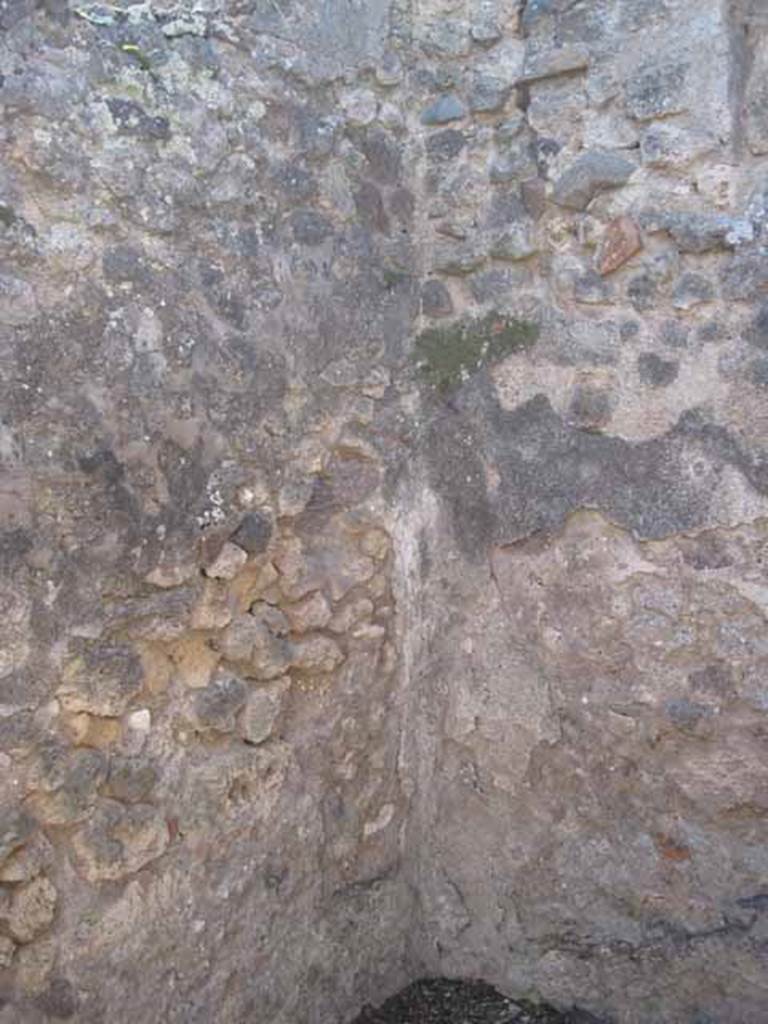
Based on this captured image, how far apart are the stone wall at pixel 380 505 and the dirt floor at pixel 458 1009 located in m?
0.04

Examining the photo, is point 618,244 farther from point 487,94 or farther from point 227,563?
point 227,563

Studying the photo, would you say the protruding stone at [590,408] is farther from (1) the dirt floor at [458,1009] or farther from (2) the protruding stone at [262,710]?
(1) the dirt floor at [458,1009]

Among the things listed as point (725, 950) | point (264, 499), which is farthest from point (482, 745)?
point (264, 499)

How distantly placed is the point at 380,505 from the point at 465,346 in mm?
398

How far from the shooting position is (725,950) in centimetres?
222

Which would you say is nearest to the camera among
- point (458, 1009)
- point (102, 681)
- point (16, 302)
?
point (16, 302)

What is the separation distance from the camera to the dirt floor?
245cm

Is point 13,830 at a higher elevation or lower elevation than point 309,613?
lower

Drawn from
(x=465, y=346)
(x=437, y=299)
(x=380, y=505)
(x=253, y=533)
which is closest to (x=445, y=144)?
(x=437, y=299)

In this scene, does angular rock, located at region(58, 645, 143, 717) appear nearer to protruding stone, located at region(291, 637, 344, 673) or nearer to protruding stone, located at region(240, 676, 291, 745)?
protruding stone, located at region(240, 676, 291, 745)

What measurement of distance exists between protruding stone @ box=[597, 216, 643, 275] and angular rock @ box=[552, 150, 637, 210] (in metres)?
0.07

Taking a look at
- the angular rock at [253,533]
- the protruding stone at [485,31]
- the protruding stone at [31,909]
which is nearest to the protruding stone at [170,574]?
the angular rock at [253,533]

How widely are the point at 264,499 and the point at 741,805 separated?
1.12 meters

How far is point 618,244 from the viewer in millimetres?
2199
